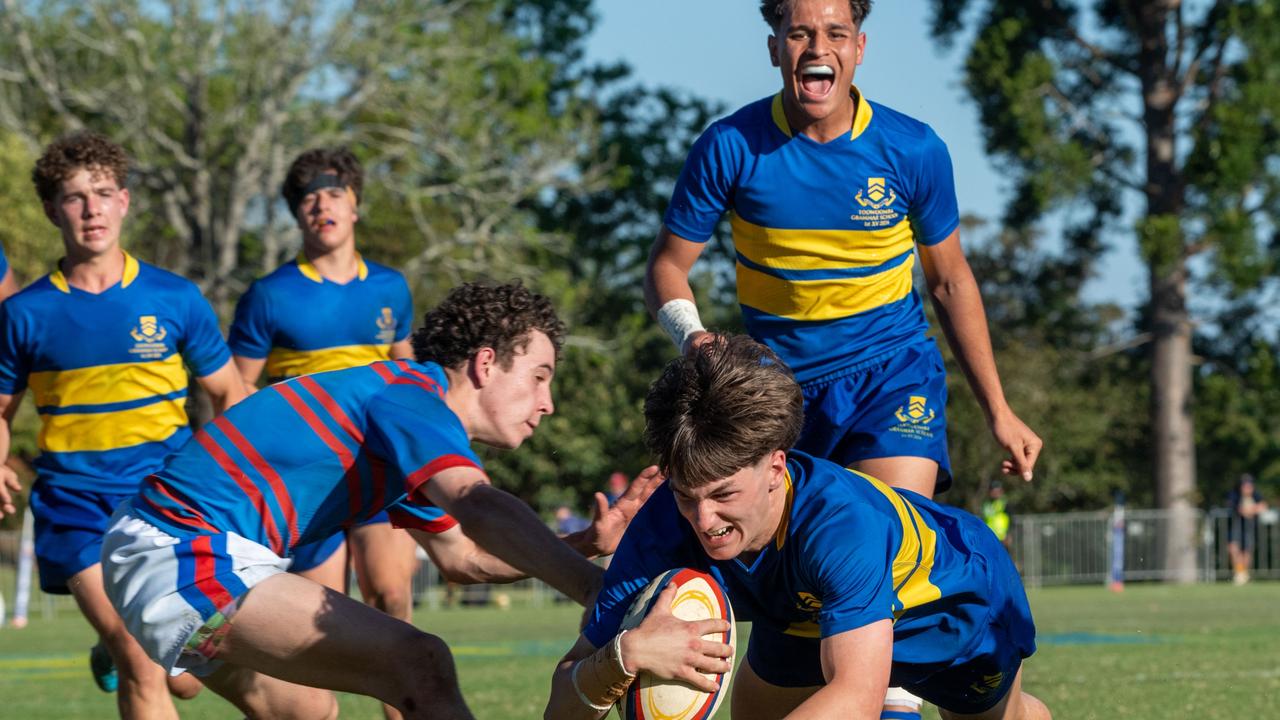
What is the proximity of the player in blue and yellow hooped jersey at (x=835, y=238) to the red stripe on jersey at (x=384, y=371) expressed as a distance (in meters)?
1.16

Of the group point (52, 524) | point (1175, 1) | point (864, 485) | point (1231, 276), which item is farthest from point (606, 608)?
point (1175, 1)

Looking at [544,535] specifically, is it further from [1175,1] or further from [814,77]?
[1175,1]

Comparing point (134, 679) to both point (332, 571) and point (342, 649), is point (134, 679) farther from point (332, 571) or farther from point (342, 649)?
point (342, 649)

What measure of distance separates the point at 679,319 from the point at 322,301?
3.08 m

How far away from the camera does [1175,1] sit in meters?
34.9

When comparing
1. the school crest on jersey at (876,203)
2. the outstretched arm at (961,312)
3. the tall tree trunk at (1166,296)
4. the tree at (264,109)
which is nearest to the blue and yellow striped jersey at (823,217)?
the school crest on jersey at (876,203)

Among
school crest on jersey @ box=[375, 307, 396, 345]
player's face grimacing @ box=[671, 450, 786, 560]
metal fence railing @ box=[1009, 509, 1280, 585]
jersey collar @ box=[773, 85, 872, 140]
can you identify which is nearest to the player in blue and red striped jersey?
player's face grimacing @ box=[671, 450, 786, 560]

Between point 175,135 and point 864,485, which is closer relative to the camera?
point 864,485

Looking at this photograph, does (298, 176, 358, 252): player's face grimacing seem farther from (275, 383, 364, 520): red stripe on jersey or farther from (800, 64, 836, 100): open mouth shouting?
(275, 383, 364, 520): red stripe on jersey

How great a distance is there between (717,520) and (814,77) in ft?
A: 7.35

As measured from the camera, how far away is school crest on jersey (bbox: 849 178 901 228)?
18.8 ft

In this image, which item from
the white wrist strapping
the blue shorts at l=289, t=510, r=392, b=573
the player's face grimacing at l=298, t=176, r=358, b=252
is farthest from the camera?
the player's face grimacing at l=298, t=176, r=358, b=252

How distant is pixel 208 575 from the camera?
4469 mm

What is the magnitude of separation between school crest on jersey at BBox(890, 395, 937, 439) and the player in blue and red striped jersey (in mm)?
1128
